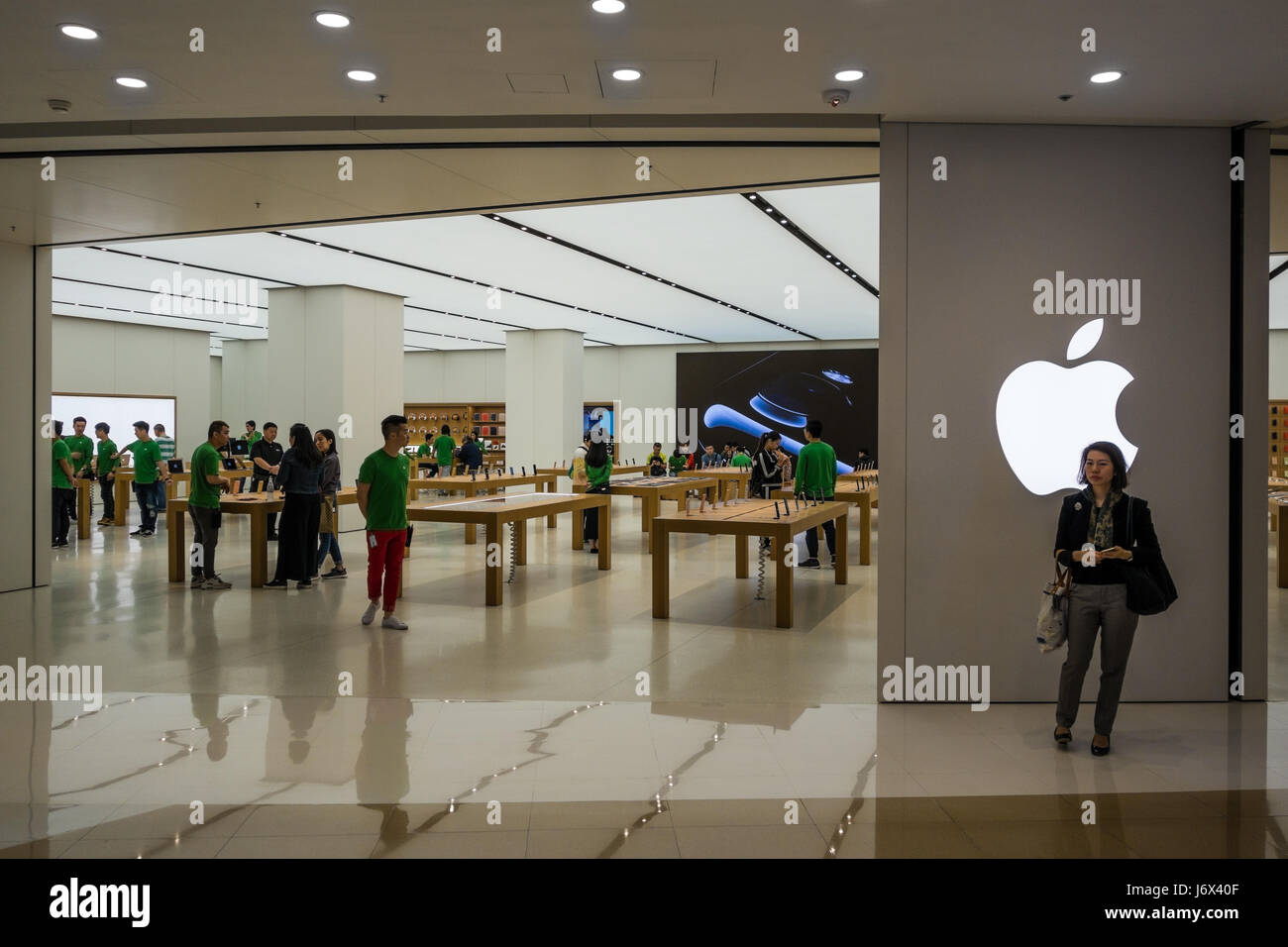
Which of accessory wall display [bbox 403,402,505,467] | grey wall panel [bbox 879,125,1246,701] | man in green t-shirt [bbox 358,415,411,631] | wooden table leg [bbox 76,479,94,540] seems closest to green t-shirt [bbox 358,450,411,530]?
man in green t-shirt [bbox 358,415,411,631]

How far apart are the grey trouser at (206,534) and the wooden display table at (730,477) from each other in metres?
9.48

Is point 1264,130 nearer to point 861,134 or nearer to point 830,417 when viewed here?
point 861,134

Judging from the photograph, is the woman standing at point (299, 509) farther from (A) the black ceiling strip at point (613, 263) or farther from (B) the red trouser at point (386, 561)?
(A) the black ceiling strip at point (613, 263)

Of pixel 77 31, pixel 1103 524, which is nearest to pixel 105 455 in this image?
pixel 77 31

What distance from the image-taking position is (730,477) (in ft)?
60.6

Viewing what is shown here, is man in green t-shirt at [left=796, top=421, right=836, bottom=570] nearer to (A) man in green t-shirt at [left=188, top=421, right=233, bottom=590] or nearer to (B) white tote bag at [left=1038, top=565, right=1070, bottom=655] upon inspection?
(B) white tote bag at [left=1038, top=565, right=1070, bottom=655]

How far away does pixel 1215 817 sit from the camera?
13.0ft

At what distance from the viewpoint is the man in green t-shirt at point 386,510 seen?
7.51 m

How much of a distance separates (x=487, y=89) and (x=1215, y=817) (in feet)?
16.5

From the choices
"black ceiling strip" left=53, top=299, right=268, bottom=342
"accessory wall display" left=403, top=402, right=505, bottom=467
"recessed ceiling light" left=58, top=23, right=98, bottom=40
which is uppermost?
"black ceiling strip" left=53, top=299, right=268, bottom=342

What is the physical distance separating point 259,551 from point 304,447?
1.18 m

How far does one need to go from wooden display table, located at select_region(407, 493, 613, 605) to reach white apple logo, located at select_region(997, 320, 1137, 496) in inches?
182

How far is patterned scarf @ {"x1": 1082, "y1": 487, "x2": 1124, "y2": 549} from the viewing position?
185 inches
